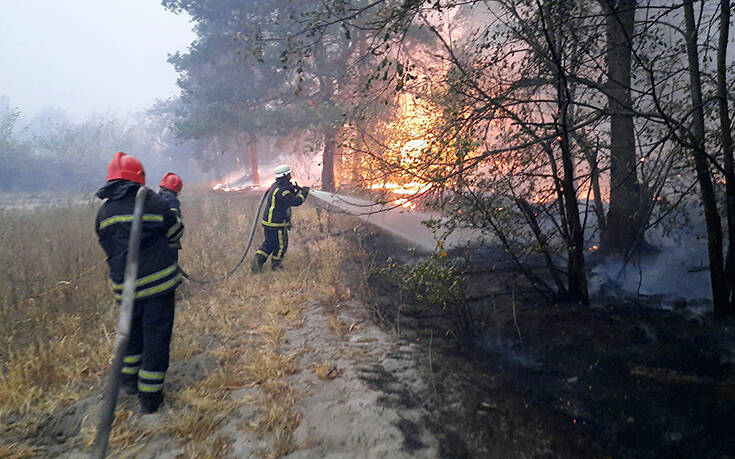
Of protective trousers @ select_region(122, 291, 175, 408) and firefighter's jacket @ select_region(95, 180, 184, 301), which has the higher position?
firefighter's jacket @ select_region(95, 180, 184, 301)

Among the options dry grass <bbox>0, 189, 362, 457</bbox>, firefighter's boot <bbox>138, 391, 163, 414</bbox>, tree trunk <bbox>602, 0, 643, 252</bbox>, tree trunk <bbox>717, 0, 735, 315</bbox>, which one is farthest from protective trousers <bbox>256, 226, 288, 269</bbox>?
tree trunk <bbox>717, 0, 735, 315</bbox>

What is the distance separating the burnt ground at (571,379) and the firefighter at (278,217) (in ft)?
9.00

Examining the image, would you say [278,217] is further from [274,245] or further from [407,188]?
[407,188]

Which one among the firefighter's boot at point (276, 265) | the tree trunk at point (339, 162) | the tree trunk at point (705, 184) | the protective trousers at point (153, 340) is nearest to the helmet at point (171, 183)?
the tree trunk at point (339, 162)

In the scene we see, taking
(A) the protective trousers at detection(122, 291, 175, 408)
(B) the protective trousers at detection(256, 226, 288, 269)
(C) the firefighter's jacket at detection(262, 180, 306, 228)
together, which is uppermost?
(C) the firefighter's jacket at detection(262, 180, 306, 228)

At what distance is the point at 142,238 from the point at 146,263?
0.19 metres

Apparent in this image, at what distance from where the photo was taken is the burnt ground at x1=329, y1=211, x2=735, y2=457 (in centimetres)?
284

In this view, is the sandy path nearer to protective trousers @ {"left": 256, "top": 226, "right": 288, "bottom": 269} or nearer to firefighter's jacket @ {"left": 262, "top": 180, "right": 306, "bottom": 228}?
protective trousers @ {"left": 256, "top": 226, "right": 288, "bottom": 269}

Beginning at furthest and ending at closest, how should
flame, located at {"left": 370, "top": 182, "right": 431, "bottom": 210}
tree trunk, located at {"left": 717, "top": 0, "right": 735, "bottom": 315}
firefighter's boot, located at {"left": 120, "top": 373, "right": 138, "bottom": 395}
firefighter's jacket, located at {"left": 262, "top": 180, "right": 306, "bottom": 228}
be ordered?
firefighter's jacket, located at {"left": 262, "top": 180, "right": 306, "bottom": 228}
flame, located at {"left": 370, "top": 182, "right": 431, "bottom": 210}
tree trunk, located at {"left": 717, "top": 0, "right": 735, "bottom": 315}
firefighter's boot, located at {"left": 120, "top": 373, "right": 138, "bottom": 395}

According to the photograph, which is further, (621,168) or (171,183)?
(621,168)

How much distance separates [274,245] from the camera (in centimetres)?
734

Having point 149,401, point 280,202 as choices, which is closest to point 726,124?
point 149,401

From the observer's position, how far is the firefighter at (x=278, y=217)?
724 cm

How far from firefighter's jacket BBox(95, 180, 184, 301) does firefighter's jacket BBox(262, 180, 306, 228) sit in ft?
12.6
